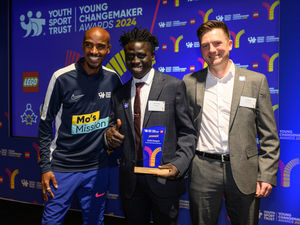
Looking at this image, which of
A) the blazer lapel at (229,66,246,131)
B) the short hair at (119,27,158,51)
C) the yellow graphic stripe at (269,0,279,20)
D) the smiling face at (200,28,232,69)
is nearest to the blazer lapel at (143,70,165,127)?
the short hair at (119,27,158,51)

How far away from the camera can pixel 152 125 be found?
167cm

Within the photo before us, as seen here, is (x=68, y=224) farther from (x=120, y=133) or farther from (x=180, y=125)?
(x=180, y=125)

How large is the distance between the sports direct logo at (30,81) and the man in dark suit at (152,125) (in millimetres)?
2389

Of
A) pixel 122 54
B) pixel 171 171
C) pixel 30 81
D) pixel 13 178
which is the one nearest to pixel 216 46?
pixel 171 171

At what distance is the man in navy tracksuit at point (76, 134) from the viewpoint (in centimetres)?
200

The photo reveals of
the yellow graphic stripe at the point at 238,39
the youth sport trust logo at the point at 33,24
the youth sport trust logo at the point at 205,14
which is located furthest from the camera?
the youth sport trust logo at the point at 33,24

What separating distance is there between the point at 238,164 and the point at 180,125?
1.50 feet

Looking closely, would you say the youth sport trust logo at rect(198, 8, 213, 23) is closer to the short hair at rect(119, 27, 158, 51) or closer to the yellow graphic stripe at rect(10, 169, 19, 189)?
the short hair at rect(119, 27, 158, 51)

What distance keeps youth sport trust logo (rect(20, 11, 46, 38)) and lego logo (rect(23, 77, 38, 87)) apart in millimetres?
643

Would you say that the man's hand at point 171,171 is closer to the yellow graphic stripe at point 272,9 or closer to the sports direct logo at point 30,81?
the yellow graphic stripe at point 272,9

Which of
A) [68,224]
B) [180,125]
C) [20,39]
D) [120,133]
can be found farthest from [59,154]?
[20,39]

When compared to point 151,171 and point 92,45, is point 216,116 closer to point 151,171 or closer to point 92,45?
point 151,171

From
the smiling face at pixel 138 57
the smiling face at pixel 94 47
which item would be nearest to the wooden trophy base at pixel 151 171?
the smiling face at pixel 138 57

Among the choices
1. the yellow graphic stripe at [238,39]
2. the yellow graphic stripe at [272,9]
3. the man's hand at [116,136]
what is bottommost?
the man's hand at [116,136]
